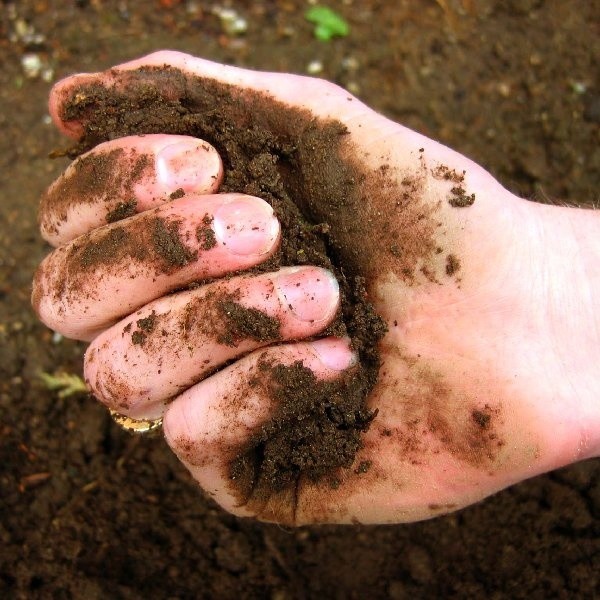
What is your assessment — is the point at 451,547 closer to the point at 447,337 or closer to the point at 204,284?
the point at 447,337

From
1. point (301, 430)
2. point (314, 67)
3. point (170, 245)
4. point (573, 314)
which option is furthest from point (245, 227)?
point (314, 67)

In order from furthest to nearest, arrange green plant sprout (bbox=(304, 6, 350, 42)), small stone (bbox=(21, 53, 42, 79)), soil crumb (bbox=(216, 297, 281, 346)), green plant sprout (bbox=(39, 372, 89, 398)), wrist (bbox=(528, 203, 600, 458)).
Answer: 1. green plant sprout (bbox=(304, 6, 350, 42))
2. small stone (bbox=(21, 53, 42, 79))
3. green plant sprout (bbox=(39, 372, 89, 398))
4. wrist (bbox=(528, 203, 600, 458))
5. soil crumb (bbox=(216, 297, 281, 346))

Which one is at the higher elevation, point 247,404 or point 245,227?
point 245,227

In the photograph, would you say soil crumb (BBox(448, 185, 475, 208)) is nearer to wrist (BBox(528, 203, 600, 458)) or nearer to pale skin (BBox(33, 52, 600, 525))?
pale skin (BBox(33, 52, 600, 525))

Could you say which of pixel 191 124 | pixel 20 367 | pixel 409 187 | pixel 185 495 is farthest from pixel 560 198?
pixel 20 367

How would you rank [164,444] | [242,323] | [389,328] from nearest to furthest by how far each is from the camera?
[242,323] → [389,328] → [164,444]

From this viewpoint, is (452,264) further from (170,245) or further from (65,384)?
(65,384)

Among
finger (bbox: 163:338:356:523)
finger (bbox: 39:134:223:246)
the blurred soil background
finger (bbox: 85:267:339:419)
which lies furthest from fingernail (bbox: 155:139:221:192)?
the blurred soil background

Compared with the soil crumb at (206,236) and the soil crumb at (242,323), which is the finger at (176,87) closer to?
the soil crumb at (206,236)
